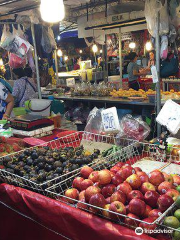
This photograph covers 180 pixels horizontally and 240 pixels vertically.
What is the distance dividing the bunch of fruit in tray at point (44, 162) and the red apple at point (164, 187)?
739 mm

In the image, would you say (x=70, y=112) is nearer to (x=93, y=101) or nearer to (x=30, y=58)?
(x=93, y=101)

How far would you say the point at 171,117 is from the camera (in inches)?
106

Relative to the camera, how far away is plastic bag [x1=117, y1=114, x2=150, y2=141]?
2945 mm

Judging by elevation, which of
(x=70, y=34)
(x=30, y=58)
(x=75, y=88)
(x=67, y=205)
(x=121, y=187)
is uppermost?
(x=70, y=34)

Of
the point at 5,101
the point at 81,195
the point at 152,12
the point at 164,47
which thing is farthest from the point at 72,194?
the point at 5,101

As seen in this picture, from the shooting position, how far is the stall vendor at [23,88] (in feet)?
17.6

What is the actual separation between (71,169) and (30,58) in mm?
3869

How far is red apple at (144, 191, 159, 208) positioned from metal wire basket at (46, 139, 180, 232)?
177 mm

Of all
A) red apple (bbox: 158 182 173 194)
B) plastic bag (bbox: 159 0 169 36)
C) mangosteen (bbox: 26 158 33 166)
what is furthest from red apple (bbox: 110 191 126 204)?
plastic bag (bbox: 159 0 169 36)

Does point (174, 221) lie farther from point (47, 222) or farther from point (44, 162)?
point (44, 162)

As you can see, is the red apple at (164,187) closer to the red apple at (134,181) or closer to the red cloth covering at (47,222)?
the red apple at (134,181)

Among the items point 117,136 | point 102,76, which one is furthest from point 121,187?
point 102,76

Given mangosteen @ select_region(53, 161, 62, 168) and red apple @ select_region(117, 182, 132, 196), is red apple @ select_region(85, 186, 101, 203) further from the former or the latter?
mangosteen @ select_region(53, 161, 62, 168)

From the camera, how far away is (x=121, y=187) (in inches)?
67.8
